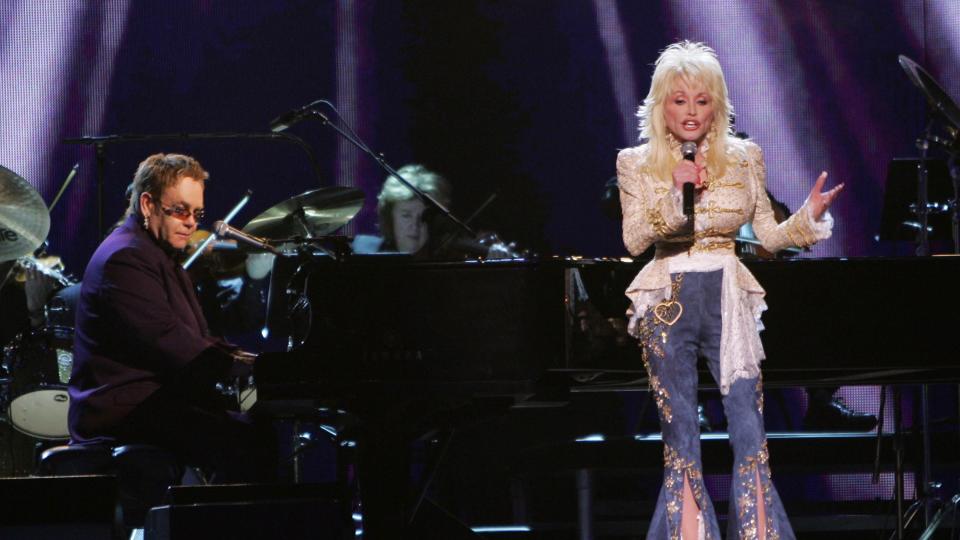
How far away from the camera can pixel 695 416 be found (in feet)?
11.2

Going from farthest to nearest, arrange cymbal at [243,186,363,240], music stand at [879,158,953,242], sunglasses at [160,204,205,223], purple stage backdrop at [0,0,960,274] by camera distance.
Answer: purple stage backdrop at [0,0,960,274] → music stand at [879,158,953,242] → cymbal at [243,186,363,240] → sunglasses at [160,204,205,223]

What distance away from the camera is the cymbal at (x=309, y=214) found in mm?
5375

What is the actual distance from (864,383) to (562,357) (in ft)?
3.69

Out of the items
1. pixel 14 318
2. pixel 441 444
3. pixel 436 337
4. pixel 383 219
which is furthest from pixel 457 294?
pixel 14 318

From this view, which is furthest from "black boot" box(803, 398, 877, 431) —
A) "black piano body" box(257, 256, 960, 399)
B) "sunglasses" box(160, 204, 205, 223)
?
"sunglasses" box(160, 204, 205, 223)

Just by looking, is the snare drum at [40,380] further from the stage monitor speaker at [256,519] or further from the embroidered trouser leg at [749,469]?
the embroidered trouser leg at [749,469]

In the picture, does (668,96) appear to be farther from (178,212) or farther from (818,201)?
(178,212)

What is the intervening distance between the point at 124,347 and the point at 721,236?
6.45ft

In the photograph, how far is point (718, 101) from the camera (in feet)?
11.3

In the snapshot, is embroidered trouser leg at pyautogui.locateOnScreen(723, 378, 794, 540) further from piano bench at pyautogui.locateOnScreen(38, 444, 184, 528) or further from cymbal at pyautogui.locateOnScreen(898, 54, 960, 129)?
cymbal at pyautogui.locateOnScreen(898, 54, 960, 129)

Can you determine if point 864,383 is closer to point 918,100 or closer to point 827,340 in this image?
point 827,340

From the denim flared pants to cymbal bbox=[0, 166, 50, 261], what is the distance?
3.14 m

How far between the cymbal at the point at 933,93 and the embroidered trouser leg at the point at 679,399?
2146 mm

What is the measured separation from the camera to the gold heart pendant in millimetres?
3426
